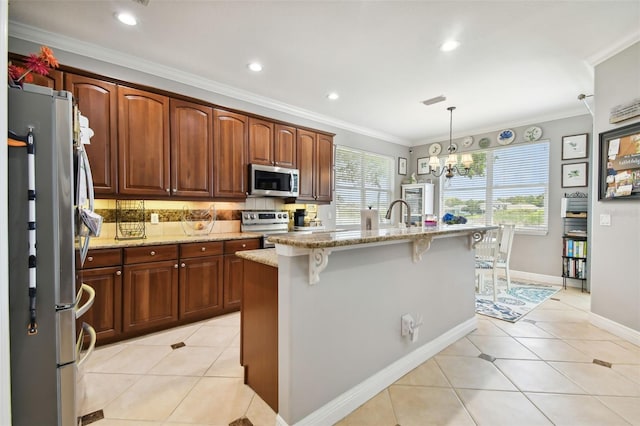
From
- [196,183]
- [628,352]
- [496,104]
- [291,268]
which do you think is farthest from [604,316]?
[196,183]

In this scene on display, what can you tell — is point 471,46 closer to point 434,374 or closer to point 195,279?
point 434,374

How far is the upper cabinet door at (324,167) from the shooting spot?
4.39 m

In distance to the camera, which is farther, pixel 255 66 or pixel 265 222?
pixel 265 222

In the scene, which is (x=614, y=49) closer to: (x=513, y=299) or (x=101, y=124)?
(x=513, y=299)

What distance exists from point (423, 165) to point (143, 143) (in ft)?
17.4

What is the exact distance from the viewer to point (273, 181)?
375cm

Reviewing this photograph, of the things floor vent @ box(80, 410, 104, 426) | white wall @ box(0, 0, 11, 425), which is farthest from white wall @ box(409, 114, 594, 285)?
white wall @ box(0, 0, 11, 425)

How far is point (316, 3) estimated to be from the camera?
2.08 m

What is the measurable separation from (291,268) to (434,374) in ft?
4.89

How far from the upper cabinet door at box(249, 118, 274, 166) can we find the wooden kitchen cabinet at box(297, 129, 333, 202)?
0.50m

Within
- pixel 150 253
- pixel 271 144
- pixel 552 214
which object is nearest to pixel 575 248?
pixel 552 214

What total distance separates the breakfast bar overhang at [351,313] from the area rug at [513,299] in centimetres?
121

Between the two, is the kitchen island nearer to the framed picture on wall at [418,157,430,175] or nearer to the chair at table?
the chair at table

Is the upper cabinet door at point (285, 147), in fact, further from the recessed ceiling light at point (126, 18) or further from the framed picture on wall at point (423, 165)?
the framed picture on wall at point (423, 165)
